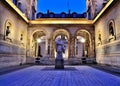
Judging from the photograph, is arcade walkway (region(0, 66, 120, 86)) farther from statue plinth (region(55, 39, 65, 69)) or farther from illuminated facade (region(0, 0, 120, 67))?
illuminated facade (region(0, 0, 120, 67))

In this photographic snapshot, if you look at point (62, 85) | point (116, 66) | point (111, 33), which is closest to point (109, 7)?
point (111, 33)

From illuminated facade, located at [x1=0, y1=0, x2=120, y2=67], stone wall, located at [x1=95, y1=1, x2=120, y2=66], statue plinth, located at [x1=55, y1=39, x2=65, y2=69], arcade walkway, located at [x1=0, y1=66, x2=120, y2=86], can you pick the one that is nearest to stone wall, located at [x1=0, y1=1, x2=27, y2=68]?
illuminated facade, located at [x1=0, y1=0, x2=120, y2=67]

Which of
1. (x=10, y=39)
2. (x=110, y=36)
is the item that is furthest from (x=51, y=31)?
(x=110, y=36)

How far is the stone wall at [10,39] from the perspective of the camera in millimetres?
11121

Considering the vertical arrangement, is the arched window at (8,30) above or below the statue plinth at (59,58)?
above

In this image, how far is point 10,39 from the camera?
1286 cm

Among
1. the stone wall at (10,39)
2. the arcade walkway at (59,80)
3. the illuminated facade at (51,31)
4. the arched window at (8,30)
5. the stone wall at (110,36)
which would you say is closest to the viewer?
the arcade walkway at (59,80)

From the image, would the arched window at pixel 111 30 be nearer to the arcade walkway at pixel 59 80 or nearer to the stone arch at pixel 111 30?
the stone arch at pixel 111 30

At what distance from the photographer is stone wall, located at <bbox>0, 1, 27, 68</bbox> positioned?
11121mm

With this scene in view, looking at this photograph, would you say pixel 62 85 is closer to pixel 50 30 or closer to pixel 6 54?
pixel 6 54

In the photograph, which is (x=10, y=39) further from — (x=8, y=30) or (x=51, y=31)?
(x=51, y=31)

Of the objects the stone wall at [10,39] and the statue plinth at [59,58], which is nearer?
the stone wall at [10,39]

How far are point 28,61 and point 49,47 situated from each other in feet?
11.4

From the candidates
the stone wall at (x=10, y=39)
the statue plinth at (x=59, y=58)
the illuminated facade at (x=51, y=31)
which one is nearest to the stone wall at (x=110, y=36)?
the illuminated facade at (x=51, y=31)
